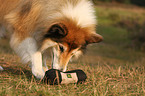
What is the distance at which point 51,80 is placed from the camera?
11.9 ft

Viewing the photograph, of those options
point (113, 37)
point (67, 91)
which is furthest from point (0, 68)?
point (113, 37)

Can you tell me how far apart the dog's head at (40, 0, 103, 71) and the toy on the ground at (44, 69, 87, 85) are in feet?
0.78

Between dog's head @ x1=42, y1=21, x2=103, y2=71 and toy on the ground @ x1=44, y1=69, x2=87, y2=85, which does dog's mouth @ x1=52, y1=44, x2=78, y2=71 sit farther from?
toy on the ground @ x1=44, y1=69, x2=87, y2=85

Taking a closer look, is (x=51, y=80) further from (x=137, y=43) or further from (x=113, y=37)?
(x=113, y=37)

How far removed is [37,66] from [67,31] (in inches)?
37.8

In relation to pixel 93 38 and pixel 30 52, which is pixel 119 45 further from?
pixel 30 52

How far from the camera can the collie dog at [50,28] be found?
3955 mm

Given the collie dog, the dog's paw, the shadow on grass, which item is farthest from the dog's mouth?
the shadow on grass

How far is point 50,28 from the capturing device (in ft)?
12.8

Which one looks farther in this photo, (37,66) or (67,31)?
(37,66)

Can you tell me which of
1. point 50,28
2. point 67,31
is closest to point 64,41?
point 67,31

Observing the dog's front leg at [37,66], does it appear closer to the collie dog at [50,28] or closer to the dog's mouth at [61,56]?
the collie dog at [50,28]

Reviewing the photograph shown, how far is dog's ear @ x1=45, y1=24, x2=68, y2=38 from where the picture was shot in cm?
378

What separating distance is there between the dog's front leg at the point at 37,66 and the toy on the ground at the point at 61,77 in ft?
1.54
